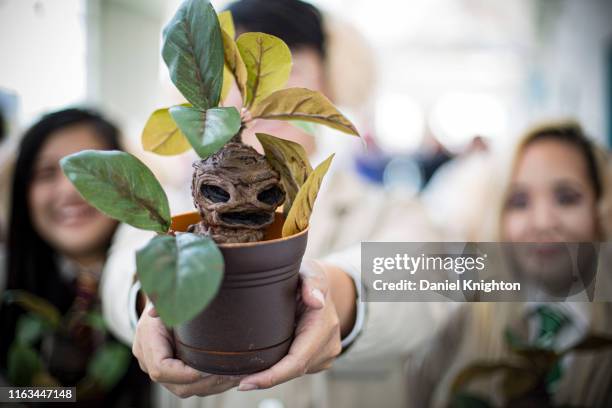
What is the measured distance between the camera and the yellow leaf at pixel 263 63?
1.15ft

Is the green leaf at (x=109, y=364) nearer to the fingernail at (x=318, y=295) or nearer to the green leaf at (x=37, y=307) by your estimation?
the green leaf at (x=37, y=307)

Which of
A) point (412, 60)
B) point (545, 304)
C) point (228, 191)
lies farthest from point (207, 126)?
point (412, 60)

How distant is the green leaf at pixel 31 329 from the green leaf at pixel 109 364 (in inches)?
4.1

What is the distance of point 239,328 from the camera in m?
0.34

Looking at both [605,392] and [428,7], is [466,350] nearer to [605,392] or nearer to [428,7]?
[605,392]

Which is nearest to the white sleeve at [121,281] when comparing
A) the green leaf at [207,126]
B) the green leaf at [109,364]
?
the green leaf at [109,364]

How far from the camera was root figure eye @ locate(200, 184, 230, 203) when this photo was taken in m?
0.34

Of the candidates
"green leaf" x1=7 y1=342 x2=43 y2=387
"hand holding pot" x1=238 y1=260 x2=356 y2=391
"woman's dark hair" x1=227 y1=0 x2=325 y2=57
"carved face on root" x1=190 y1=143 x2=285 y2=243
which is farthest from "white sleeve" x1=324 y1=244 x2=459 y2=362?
"green leaf" x1=7 y1=342 x2=43 y2=387

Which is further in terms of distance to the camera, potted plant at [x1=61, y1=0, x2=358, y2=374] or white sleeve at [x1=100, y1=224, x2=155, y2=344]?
white sleeve at [x1=100, y1=224, x2=155, y2=344]

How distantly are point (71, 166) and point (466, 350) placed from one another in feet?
2.60

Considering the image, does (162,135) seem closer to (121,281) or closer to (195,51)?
(195,51)

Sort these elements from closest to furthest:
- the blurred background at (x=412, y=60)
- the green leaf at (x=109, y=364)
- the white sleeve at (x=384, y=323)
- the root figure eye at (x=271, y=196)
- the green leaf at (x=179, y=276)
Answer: the green leaf at (x=179, y=276), the root figure eye at (x=271, y=196), the white sleeve at (x=384, y=323), the blurred background at (x=412, y=60), the green leaf at (x=109, y=364)

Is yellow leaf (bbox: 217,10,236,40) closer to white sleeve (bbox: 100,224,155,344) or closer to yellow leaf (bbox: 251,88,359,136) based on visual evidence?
yellow leaf (bbox: 251,88,359,136)

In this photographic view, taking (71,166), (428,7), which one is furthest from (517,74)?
(71,166)
